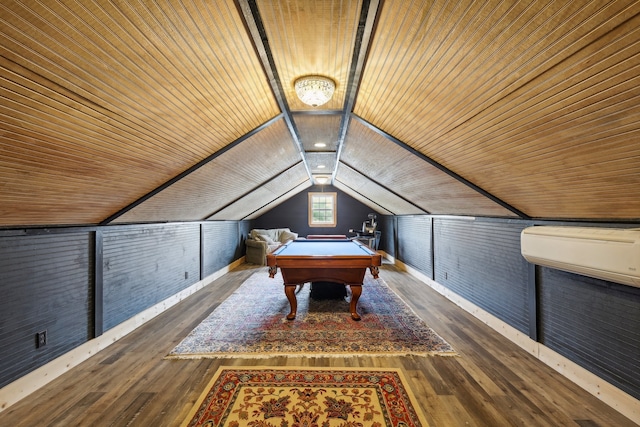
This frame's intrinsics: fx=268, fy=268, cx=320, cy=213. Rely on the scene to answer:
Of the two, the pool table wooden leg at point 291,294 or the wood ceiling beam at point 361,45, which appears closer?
the wood ceiling beam at point 361,45

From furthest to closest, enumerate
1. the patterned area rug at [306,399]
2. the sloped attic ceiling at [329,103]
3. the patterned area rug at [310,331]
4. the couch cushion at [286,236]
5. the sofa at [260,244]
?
the couch cushion at [286,236], the sofa at [260,244], the patterned area rug at [310,331], the patterned area rug at [306,399], the sloped attic ceiling at [329,103]

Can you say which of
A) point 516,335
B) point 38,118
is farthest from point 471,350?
point 38,118

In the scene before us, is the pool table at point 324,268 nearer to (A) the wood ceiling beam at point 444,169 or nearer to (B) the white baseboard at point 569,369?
(A) the wood ceiling beam at point 444,169

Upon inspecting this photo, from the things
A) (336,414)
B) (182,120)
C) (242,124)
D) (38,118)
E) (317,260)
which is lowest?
(336,414)

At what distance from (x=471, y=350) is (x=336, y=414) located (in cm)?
163

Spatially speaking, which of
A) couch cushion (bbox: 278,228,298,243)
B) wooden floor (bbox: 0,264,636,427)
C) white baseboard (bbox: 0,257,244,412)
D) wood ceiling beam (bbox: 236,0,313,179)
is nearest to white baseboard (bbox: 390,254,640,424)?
Answer: wooden floor (bbox: 0,264,636,427)

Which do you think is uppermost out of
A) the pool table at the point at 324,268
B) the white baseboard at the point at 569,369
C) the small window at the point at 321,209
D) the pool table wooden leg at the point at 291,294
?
the small window at the point at 321,209

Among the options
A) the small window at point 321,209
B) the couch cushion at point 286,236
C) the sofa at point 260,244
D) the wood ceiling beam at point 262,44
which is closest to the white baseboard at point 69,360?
the wood ceiling beam at point 262,44

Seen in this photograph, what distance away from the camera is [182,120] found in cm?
208

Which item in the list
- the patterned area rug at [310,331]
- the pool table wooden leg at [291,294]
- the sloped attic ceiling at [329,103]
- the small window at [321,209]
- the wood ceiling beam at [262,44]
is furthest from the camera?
the small window at [321,209]

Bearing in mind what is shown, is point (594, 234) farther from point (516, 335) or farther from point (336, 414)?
point (336, 414)

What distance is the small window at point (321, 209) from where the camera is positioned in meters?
8.72

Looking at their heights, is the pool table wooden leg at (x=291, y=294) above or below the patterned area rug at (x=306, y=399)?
above

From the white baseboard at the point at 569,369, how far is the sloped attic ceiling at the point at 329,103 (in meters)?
1.24
